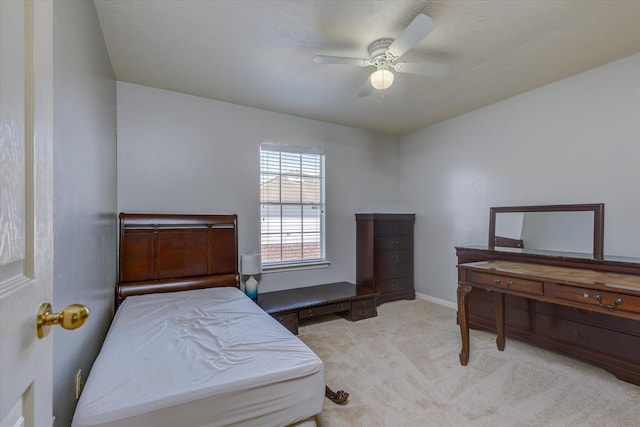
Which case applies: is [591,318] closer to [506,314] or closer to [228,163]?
[506,314]

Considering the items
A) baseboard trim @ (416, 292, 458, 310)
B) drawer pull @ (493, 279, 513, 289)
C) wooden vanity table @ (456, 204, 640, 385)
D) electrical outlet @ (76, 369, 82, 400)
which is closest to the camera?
electrical outlet @ (76, 369, 82, 400)

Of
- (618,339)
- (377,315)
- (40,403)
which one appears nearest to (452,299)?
(377,315)

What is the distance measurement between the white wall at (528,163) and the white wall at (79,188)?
3.87 meters

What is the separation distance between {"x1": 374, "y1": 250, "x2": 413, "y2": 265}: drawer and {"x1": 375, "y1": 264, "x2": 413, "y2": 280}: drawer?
0.06 meters

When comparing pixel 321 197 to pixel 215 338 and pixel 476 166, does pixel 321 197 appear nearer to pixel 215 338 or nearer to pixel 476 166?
pixel 476 166

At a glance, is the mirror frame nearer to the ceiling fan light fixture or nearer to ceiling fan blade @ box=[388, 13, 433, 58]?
the ceiling fan light fixture

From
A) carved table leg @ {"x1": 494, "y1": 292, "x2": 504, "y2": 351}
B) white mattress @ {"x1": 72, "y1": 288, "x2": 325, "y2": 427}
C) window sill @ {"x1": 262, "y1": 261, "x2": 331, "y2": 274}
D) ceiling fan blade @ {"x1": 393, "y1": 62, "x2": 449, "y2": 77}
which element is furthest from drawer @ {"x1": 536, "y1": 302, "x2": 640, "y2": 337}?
window sill @ {"x1": 262, "y1": 261, "x2": 331, "y2": 274}

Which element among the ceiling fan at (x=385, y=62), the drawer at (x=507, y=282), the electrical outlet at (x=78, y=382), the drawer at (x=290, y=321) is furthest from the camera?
the drawer at (x=290, y=321)

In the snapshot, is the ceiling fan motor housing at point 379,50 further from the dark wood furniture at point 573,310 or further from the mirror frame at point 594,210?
the mirror frame at point 594,210

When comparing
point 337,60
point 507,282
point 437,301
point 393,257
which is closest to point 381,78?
point 337,60

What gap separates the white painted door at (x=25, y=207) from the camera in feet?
1.64

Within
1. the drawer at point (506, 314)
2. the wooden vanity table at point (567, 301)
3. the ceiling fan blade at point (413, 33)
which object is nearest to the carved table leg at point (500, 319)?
the wooden vanity table at point (567, 301)

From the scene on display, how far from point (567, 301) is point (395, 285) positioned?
7.81 ft

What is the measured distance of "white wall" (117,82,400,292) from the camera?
2.99m
